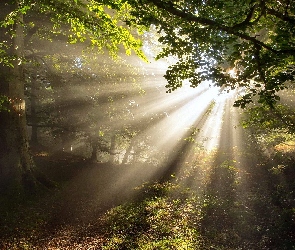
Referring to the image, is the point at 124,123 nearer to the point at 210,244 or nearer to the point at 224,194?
the point at 224,194

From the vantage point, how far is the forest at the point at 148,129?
17.8ft

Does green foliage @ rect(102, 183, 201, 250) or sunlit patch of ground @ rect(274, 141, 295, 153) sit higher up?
sunlit patch of ground @ rect(274, 141, 295, 153)

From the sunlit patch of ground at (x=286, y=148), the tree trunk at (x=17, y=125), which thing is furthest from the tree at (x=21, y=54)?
the sunlit patch of ground at (x=286, y=148)

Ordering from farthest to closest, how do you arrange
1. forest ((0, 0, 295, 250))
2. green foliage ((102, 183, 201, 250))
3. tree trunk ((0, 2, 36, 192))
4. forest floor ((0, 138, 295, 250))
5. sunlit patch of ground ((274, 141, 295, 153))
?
sunlit patch of ground ((274, 141, 295, 153)) → tree trunk ((0, 2, 36, 192)) → forest floor ((0, 138, 295, 250)) → green foliage ((102, 183, 201, 250)) → forest ((0, 0, 295, 250))

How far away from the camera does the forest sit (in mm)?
5426

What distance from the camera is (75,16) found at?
723 centimetres

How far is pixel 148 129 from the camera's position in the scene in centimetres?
2520

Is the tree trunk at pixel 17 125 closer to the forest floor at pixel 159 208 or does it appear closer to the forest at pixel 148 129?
the forest at pixel 148 129

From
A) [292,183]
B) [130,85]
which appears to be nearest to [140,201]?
[292,183]

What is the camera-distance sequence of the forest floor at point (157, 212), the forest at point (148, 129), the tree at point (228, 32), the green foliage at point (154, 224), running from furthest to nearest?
the forest floor at point (157, 212) → the green foliage at point (154, 224) → the forest at point (148, 129) → the tree at point (228, 32)

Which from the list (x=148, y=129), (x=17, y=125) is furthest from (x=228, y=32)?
(x=148, y=129)

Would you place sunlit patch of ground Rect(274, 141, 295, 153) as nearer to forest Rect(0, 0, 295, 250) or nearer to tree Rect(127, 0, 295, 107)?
forest Rect(0, 0, 295, 250)

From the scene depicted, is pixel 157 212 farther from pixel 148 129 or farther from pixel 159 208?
pixel 148 129

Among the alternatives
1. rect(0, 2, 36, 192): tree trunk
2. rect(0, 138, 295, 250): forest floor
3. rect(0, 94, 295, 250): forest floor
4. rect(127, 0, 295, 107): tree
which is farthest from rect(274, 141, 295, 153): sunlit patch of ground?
rect(0, 2, 36, 192): tree trunk
